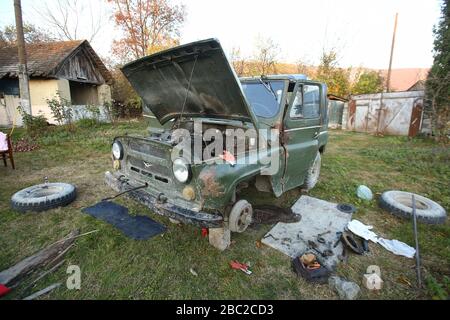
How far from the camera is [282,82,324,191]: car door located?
10.4 feet

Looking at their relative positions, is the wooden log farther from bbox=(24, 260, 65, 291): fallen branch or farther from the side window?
the side window

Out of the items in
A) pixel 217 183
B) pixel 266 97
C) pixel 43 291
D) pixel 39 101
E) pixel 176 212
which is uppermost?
pixel 39 101

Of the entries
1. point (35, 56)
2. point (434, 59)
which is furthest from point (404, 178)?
point (35, 56)

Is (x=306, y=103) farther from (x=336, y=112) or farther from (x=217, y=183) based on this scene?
(x=336, y=112)

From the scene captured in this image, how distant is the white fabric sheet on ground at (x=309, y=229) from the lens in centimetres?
282

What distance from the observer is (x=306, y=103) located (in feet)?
11.8

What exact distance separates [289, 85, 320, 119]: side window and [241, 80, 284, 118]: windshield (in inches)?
10.3

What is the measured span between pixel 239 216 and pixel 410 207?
310 cm

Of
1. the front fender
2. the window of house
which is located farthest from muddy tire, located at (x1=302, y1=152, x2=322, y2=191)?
the window of house

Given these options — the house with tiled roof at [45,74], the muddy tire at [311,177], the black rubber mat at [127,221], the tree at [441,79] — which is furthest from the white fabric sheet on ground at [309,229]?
the house with tiled roof at [45,74]

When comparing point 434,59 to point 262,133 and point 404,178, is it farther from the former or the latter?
point 262,133

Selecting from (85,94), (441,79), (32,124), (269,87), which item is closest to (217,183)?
(269,87)

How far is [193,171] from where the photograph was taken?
2266 mm
